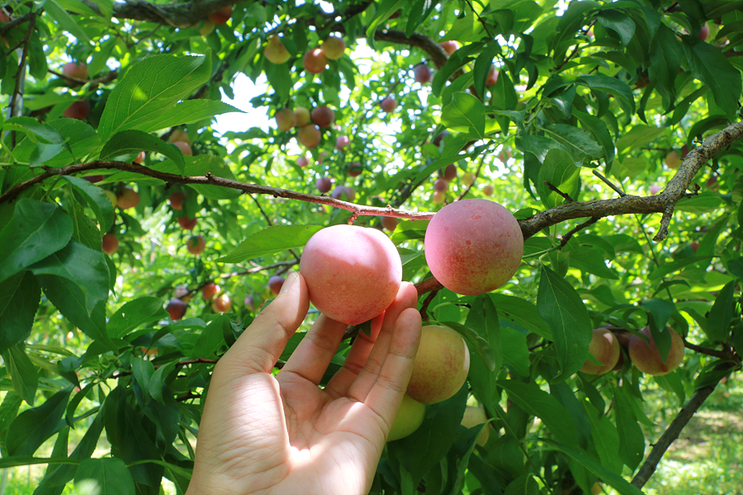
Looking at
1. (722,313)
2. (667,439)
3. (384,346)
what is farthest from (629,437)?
(384,346)

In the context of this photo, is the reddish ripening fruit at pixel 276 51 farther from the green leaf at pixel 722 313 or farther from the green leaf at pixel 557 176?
the green leaf at pixel 722 313

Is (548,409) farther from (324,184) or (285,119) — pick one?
(324,184)

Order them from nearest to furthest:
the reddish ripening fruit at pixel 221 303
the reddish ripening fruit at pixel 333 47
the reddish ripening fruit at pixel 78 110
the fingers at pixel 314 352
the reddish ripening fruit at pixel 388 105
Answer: the fingers at pixel 314 352 → the reddish ripening fruit at pixel 78 110 → the reddish ripening fruit at pixel 333 47 → the reddish ripening fruit at pixel 221 303 → the reddish ripening fruit at pixel 388 105

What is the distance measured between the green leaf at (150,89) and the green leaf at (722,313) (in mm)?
1556

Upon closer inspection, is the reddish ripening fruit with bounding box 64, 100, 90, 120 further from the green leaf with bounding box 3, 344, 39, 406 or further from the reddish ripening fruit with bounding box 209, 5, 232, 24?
the green leaf with bounding box 3, 344, 39, 406

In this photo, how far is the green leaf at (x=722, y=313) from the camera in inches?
55.1

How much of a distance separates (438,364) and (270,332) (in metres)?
0.34

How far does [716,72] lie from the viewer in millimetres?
1246

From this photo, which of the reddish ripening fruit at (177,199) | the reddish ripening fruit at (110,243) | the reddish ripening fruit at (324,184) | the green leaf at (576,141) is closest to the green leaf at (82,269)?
the green leaf at (576,141)

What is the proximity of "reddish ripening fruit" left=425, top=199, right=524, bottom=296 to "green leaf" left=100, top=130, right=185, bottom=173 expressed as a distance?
0.45 metres

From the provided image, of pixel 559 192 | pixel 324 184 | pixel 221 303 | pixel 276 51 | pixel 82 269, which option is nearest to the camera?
pixel 82 269

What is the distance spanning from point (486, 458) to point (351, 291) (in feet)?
2.54

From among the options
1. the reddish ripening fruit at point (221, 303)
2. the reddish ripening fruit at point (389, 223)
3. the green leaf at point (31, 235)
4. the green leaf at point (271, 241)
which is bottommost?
the reddish ripening fruit at point (221, 303)

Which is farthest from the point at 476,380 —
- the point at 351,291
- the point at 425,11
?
the point at 425,11
